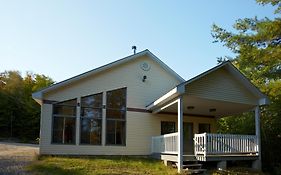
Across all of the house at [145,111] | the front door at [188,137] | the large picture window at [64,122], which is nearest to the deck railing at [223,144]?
the house at [145,111]

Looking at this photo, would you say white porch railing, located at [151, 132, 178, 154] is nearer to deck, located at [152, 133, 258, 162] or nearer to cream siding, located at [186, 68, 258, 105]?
deck, located at [152, 133, 258, 162]

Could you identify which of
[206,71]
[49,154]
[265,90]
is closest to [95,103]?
[49,154]

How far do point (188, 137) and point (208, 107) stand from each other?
3188 mm

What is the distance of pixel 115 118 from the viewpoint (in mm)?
18797

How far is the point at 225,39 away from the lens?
18453mm

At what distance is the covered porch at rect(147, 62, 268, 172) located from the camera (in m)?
14.9

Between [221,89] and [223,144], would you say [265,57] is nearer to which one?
[221,89]

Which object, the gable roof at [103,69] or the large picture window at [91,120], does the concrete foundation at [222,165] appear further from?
the gable roof at [103,69]

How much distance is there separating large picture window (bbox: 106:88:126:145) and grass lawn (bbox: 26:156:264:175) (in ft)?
9.31

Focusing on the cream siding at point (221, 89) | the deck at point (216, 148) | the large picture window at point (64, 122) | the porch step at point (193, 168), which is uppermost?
Answer: the cream siding at point (221, 89)

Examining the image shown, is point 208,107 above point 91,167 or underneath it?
above

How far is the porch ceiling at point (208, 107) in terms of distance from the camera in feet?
54.6

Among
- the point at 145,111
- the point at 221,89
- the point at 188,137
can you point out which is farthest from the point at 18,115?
the point at 221,89

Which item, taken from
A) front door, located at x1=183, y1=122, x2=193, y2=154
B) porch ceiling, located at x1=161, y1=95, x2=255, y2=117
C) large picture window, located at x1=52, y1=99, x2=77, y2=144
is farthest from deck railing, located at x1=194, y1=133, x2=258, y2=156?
large picture window, located at x1=52, y1=99, x2=77, y2=144
